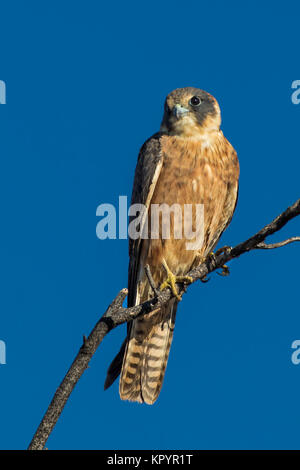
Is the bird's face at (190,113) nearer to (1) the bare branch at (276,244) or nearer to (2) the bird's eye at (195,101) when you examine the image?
(2) the bird's eye at (195,101)

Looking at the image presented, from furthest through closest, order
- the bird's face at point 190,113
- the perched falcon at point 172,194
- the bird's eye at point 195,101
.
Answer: the bird's eye at point 195,101 → the bird's face at point 190,113 → the perched falcon at point 172,194

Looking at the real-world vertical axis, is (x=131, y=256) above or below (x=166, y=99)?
below

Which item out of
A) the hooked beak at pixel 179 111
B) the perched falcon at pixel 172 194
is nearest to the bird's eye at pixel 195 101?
the perched falcon at pixel 172 194

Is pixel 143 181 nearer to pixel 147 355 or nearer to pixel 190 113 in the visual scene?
pixel 190 113

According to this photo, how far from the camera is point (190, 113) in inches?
222

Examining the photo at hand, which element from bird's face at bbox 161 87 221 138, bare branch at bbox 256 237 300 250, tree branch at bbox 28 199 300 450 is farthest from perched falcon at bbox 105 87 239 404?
bare branch at bbox 256 237 300 250

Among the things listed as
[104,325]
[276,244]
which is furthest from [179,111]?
[104,325]

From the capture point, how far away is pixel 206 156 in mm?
5457

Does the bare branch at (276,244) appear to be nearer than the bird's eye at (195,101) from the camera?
Yes

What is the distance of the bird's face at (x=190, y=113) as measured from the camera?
558 cm

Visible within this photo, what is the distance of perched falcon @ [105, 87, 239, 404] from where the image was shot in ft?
17.7
